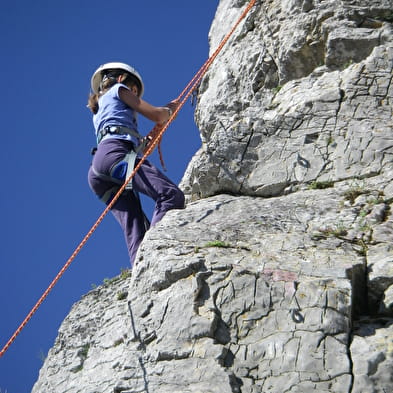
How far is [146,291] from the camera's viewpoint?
6305 millimetres

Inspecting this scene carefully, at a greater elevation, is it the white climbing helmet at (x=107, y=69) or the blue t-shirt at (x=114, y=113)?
the white climbing helmet at (x=107, y=69)

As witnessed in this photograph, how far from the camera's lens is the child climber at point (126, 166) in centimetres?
754

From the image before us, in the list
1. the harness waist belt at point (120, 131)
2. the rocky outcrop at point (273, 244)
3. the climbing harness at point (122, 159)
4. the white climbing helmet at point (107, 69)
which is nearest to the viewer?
the rocky outcrop at point (273, 244)

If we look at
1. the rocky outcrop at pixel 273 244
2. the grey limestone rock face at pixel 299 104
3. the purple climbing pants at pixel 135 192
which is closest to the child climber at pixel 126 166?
the purple climbing pants at pixel 135 192

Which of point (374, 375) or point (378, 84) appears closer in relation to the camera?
point (374, 375)

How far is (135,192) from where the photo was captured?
782 cm

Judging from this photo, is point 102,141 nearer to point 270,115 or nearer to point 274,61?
point 270,115

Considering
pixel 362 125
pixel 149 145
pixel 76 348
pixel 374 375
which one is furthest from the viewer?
pixel 149 145

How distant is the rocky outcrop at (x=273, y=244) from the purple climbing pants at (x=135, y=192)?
0.29 meters

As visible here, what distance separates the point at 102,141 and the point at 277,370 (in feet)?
12.0

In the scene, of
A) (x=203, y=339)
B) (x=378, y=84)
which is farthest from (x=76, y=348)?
(x=378, y=84)

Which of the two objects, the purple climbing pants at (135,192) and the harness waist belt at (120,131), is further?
the harness waist belt at (120,131)

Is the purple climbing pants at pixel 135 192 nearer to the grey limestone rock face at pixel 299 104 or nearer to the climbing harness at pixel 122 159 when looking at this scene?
the climbing harness at pixel 122 159

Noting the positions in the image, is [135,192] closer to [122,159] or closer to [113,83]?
[122,159]
